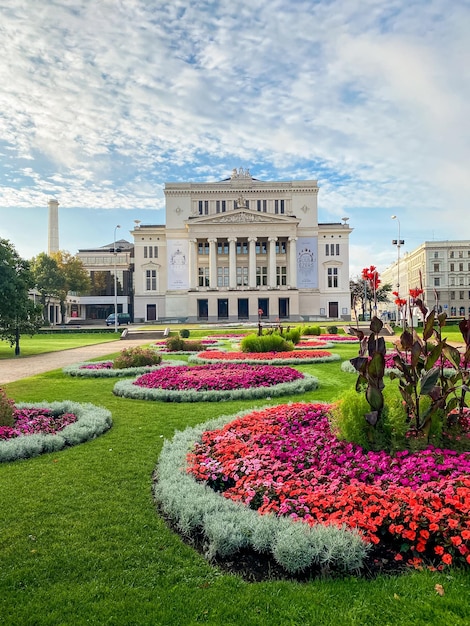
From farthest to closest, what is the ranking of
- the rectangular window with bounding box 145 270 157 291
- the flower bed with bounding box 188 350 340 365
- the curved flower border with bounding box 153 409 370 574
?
the rectangular window with bounding box 145 270 157 291, the flower bed with bounding box 188 350 340 365, the curved flower border with bounding box 153 409 370 574

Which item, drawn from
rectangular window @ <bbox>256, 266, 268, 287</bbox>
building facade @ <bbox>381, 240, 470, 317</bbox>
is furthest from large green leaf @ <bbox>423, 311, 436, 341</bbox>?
building facade @ <bbox>381, 240, 470, 317</bbox>

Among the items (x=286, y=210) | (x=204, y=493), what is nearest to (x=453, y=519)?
(x=204, y=493)

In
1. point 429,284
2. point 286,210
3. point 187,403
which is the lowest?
point 187,403

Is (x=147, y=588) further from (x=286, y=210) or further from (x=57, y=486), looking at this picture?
(x=286, y=210)

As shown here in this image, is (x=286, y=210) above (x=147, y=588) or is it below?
above

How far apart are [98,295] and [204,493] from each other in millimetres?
80155

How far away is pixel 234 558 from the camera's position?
368 cm

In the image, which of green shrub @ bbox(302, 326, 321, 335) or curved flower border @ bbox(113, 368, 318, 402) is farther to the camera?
green shrub @ bbox(302, 326, 321, 335)

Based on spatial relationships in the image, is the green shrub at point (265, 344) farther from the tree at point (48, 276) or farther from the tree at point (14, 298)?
the tree at point (48, 276)

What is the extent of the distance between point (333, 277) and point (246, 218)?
15.9 meters

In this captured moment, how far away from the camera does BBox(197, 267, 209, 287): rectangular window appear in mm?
67500

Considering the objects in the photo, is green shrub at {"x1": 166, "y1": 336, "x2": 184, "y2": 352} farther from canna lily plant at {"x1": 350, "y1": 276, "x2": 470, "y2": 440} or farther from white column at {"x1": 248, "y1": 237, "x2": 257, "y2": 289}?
white column at {"x1": 248, "y1": 237, "x2": 257, "y2": 289}

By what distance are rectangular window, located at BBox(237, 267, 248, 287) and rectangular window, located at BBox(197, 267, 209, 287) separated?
182 inches

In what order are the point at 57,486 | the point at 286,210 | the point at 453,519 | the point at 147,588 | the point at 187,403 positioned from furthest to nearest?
the point at 286,210 < the point at 187,403 < the point at 57,486 < the point at 453,519 < the point at 147,588
